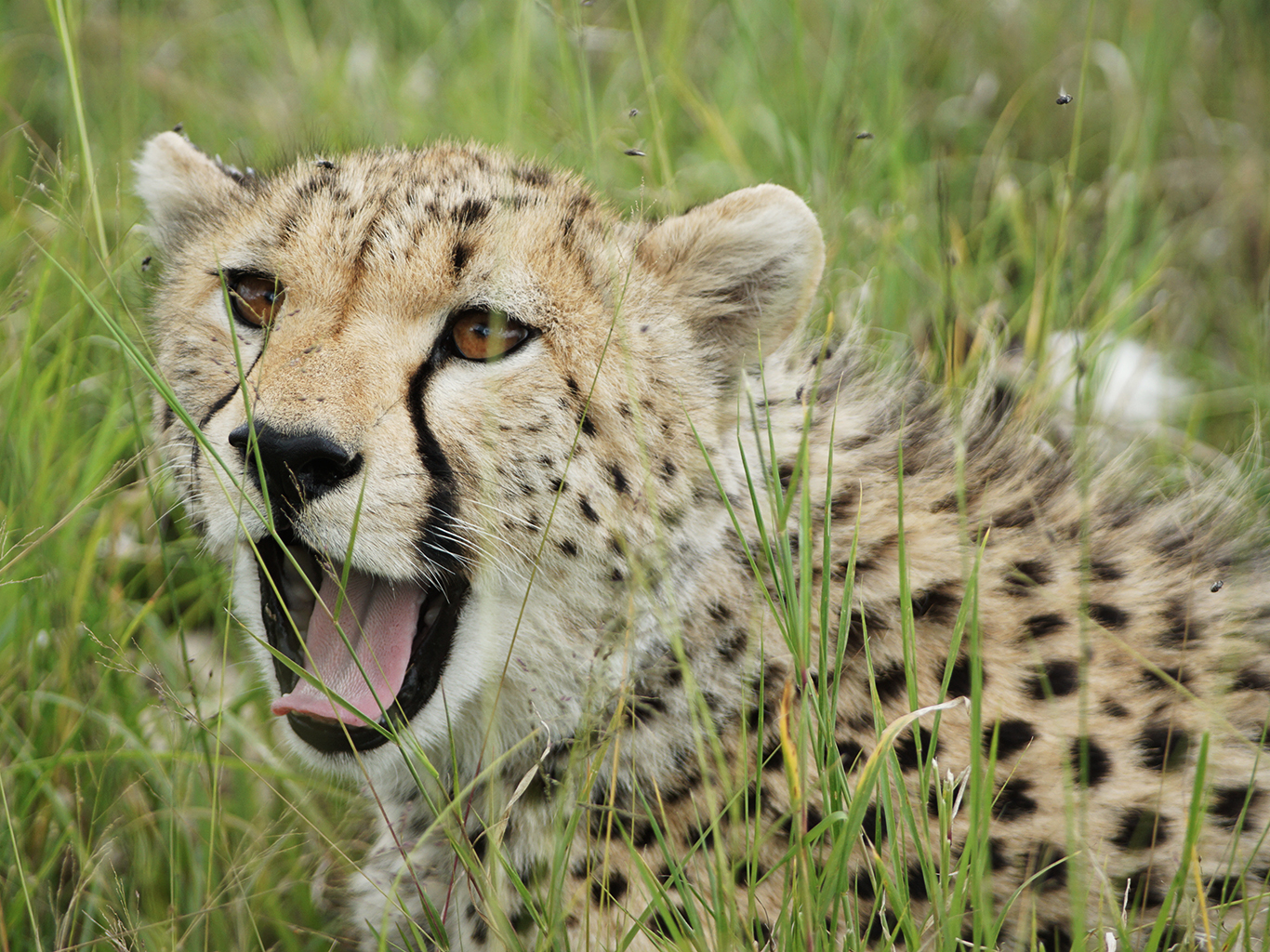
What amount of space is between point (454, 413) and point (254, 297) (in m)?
0.52

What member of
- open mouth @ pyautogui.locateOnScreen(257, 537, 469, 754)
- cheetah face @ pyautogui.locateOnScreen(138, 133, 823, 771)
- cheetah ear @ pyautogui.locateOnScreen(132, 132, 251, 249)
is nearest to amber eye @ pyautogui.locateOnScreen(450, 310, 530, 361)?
cheetah face @ pyautogui.locateOnScreen(138, 133, 823, 771)

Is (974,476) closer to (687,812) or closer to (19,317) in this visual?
(687,812)

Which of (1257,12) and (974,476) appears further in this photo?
(1257,12)

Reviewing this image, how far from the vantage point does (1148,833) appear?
79.1 inches

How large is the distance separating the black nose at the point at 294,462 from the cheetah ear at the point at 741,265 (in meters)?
0.71

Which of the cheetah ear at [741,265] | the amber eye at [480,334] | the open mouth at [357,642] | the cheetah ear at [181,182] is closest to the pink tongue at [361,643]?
the open mouth at [357,642]

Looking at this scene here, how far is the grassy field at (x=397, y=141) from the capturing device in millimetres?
2354

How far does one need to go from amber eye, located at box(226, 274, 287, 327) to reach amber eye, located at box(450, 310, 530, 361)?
34 cm

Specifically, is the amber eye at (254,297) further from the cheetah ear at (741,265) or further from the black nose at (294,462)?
the cheetah ear at (741,265)

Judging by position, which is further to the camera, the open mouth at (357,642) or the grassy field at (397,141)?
the grassy field at (397,141)

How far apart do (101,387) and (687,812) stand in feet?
6.92

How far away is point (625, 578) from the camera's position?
6.88 ft

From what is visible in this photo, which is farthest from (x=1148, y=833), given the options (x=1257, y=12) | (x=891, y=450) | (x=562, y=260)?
(x=1257, y=12)

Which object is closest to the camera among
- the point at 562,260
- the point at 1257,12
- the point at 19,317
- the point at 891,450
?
the point at 562,260
